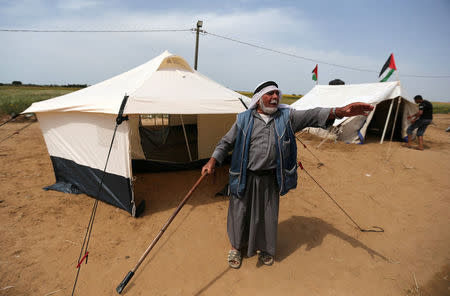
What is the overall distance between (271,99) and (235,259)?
6.21ft

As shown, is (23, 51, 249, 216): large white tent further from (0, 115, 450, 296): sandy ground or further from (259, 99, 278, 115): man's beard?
(259, 99, 278, 115): man's beard

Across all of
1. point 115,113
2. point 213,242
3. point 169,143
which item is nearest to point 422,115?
point 213,242

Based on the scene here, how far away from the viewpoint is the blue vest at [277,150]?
82.9 inches

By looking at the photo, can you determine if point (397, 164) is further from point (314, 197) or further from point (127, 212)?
point (127, 212)

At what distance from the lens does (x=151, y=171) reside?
5043 mm

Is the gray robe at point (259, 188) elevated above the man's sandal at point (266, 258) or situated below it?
above

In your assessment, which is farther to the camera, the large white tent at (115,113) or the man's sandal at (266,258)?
the large white tent at (115,113)

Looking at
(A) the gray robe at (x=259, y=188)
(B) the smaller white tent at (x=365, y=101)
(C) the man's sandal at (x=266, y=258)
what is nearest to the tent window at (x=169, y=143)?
(A) the gray robe at (x=259, y=188)

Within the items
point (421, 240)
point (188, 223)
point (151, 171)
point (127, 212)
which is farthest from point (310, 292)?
point (151, 171)

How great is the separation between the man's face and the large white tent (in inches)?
57.9

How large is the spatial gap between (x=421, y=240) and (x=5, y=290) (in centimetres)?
526

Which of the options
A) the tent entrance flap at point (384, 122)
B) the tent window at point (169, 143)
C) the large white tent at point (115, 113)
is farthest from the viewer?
the tent entrance flap at point (384, 122)

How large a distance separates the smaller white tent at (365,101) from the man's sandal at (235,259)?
7.16m

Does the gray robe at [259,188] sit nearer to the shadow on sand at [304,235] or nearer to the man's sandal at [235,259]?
the man's sandal at [235,259]
